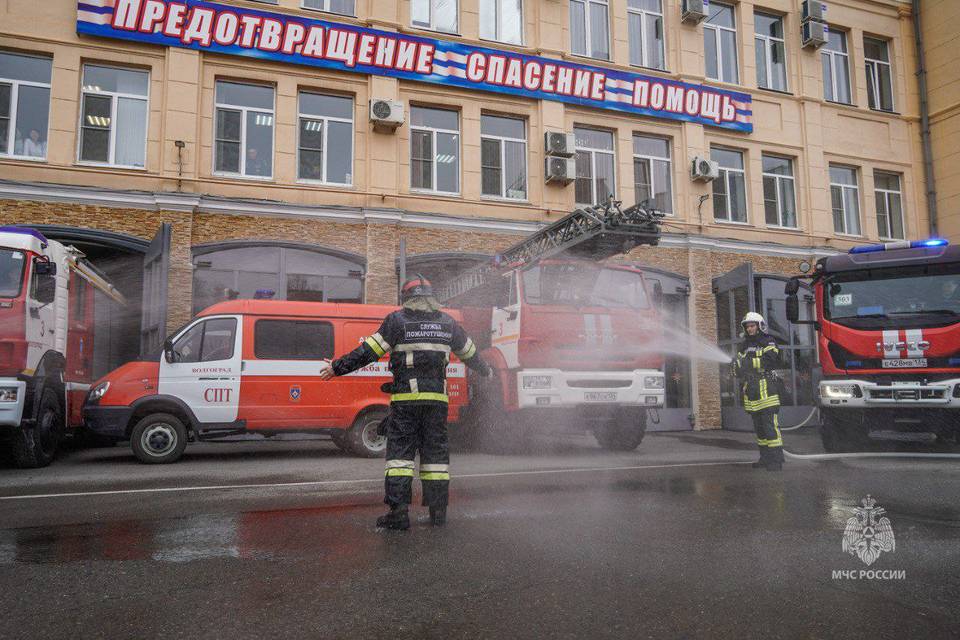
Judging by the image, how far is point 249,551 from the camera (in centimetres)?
389

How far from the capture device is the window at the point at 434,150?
1454 cm

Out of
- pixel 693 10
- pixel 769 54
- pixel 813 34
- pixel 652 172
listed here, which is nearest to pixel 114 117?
pixel 652 172

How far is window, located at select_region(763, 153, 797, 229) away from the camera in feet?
57.7

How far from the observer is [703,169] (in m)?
16.2

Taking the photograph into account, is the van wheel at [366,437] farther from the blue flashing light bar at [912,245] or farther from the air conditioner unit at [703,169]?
the air conditioner unit at [703,169]

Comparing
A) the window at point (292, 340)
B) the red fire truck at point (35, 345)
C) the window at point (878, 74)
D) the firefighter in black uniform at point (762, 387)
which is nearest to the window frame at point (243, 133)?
the red fire truck at point (35, 345)

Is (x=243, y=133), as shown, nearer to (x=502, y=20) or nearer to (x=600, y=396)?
(x=502, y=20)

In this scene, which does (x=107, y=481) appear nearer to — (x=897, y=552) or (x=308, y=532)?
(x=308, y=532)

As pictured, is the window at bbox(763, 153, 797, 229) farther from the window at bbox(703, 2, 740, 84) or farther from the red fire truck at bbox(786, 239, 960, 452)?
the red fire truck at bbox(786, 239, 960, 452)

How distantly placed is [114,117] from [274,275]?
4.29 metres

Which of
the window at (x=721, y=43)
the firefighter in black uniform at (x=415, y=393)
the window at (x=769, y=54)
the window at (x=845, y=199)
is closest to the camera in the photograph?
the firefighter in black uniform at (x=415, y=393)

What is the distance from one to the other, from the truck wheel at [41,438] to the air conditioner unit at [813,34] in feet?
62.9

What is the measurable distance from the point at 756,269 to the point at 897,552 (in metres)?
13.9

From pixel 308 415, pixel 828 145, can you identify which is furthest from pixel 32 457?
pixel 828 145
